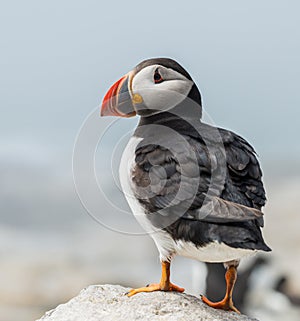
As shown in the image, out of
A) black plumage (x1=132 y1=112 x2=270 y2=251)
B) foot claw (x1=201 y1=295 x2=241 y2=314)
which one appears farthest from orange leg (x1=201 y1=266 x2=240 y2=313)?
black plumage (x1=132 y1=112 x2=270 y2=251)

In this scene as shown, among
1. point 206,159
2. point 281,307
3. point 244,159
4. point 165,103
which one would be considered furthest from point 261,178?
point 281,307

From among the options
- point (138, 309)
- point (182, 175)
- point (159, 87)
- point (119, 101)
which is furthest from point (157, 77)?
point (138, 309)

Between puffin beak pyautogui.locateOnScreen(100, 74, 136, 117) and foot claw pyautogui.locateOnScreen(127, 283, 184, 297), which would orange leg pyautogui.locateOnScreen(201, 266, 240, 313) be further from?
puffin beak pyautogui.locateOnScreen(100, 74, 136, 117)

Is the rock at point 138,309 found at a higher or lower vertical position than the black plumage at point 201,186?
lower

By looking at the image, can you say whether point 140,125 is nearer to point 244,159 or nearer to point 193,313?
point 244,159

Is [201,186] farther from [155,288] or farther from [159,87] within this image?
[155,288]

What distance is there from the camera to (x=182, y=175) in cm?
369

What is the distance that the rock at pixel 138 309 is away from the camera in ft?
12.8

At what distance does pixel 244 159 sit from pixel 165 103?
602 mm

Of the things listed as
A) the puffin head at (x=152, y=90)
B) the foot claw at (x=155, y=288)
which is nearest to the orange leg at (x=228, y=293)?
the foot claw at (x=155, y=288)

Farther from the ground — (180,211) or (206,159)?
(206,159)

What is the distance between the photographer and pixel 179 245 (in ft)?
12.5

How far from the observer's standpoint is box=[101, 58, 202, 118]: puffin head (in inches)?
161

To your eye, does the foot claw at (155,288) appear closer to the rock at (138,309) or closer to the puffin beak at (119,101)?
the rock at (138,309)
